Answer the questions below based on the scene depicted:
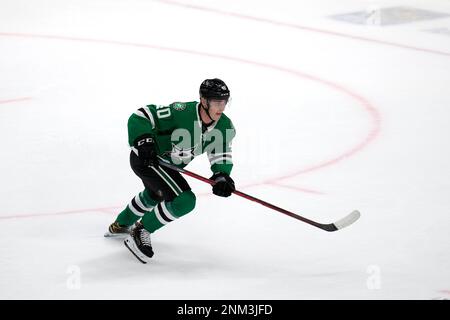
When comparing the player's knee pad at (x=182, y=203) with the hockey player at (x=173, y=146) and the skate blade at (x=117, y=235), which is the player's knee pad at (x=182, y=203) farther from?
the skate blade at (x=117, y=235)

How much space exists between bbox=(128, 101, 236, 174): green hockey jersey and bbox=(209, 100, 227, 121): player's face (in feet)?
0.22

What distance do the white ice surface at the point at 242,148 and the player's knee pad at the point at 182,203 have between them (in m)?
0.28

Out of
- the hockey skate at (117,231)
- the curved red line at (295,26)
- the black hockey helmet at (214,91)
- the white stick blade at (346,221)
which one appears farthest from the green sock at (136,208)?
the curved red line at (295,26)

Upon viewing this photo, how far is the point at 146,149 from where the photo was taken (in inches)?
202

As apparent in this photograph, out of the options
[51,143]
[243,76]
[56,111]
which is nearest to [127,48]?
[243,76]

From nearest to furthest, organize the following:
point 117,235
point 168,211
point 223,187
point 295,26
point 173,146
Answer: point 223,187 → point 168,211 → point 173,146 → point 117,235 → point 295,26

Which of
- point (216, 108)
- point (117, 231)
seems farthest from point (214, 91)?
point (117, 231)

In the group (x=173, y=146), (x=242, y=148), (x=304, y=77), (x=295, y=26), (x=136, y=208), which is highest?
(x=295, y=26)

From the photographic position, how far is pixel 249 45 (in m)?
9.84

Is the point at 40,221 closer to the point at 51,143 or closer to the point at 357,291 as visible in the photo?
the point at 51,143

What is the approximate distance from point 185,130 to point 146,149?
0.25m

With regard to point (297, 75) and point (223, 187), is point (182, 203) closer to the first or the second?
point (223, 187)

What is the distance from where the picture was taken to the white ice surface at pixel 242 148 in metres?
5.16

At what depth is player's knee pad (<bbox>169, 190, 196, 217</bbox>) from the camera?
17.1ft
